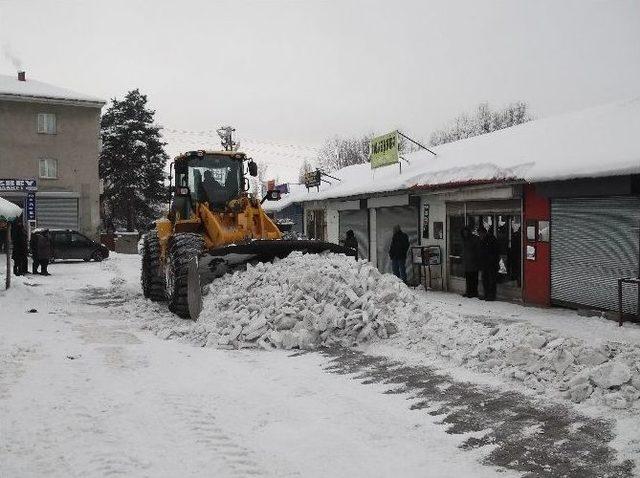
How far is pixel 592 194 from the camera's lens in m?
11.0

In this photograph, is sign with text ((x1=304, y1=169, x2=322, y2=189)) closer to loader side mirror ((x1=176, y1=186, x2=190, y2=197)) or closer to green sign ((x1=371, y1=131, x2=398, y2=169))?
green sign ((x1=371, y1=131, x2=398, y2=169))

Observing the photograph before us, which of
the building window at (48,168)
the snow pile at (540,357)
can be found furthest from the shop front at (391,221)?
the building window at (48,168)

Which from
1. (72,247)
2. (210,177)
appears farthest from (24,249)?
(210,177)

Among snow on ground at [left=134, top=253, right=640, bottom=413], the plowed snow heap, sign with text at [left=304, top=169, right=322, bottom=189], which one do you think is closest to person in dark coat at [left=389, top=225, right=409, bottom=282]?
snow on ground at [left=134, top=253, right=640, bottom=413]

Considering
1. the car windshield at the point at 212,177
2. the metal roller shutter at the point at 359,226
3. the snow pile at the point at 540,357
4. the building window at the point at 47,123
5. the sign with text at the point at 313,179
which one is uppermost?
the building window at the point at 47,123

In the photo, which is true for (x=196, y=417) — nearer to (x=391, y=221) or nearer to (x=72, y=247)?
(x=391, y=221)

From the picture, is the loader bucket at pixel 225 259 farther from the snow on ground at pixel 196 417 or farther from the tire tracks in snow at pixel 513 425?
the tire tracks in snow at pixel 513 425

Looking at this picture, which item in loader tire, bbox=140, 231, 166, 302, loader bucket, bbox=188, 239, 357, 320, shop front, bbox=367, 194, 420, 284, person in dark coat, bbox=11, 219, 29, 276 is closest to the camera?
loader bucket, bbox=188, 239, 357, 320

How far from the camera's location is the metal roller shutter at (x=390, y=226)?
1695 centimetres

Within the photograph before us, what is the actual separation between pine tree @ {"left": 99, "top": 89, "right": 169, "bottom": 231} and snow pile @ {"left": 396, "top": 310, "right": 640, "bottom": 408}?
42.8 metres

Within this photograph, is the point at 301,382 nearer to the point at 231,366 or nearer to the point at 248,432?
the point at 231,366

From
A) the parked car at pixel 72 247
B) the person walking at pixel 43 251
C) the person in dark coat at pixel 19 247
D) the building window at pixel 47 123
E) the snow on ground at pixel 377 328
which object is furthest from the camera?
the building window at pixel 47 123

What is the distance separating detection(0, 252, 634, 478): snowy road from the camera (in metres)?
4.12

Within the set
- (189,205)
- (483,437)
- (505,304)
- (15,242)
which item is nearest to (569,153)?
(505,304)
